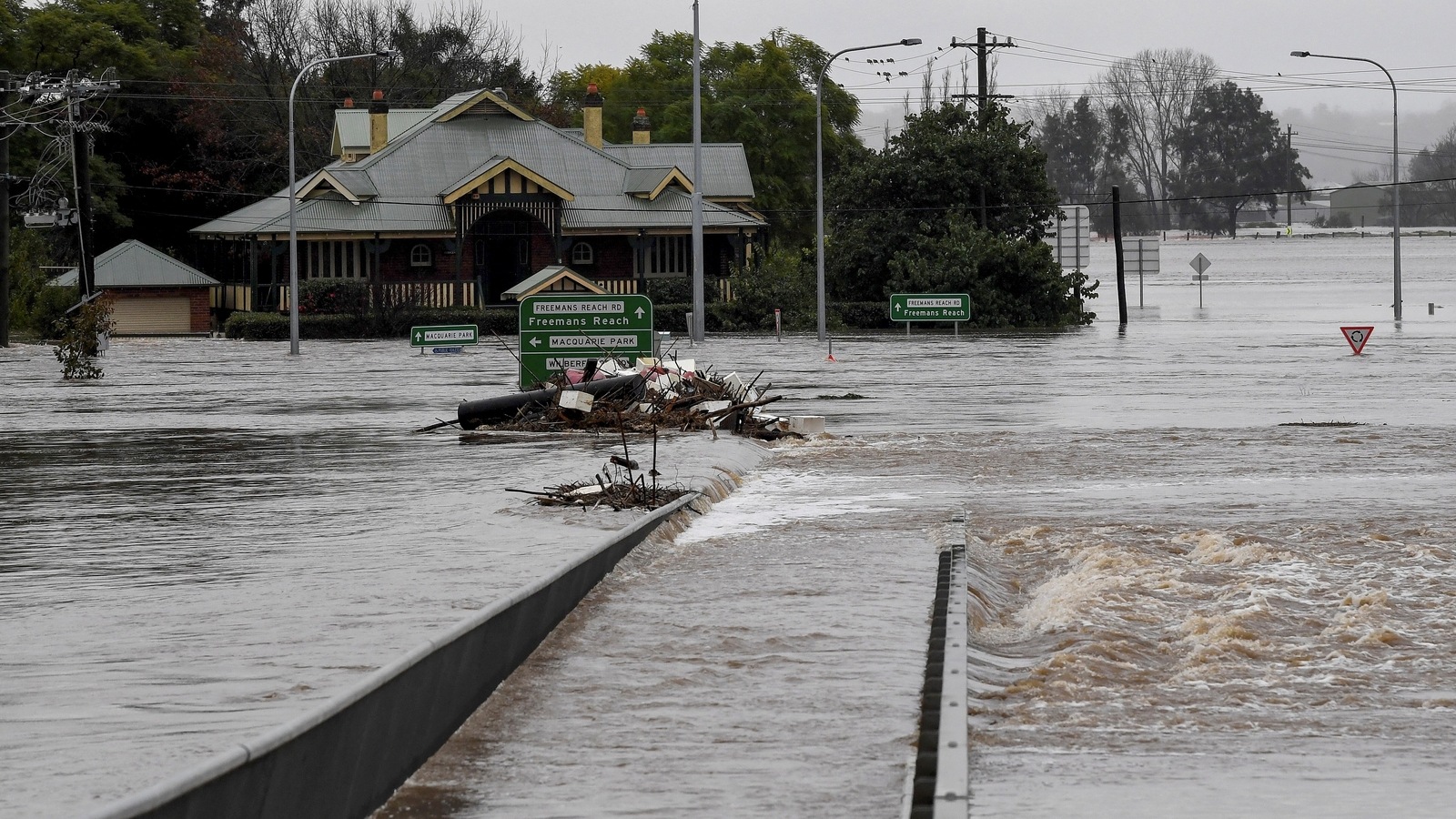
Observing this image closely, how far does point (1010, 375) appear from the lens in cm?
3338

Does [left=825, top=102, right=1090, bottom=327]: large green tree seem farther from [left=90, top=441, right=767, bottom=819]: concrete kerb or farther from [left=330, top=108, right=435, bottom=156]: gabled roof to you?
[left=90, top=441, right=767, bottom=819]: concrete kerb

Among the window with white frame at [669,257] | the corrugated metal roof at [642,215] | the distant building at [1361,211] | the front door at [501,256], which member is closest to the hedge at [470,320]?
the front door at [501,256]

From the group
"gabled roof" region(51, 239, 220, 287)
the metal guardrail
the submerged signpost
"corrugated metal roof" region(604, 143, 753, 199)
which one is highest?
"corrugated metal roof" region(604, 143, 753, 199)

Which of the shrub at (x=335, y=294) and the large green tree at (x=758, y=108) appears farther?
the large green tree at (x=758, y=108)

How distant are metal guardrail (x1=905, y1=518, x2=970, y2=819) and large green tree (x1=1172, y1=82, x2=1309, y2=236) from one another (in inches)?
5427

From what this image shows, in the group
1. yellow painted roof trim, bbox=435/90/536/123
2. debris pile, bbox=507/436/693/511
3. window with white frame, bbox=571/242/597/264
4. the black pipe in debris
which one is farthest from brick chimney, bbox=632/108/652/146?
debris pile, bbox=507/436/693/511

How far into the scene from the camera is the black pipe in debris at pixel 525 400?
70.2 feet

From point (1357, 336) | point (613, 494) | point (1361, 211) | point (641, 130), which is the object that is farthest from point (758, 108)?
point (1361, 211)

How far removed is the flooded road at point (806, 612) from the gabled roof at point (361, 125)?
5270cm

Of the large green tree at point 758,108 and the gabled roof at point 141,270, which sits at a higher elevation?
the large green tree at point 758,108

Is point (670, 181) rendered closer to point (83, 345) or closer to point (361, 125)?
point (361, 125)

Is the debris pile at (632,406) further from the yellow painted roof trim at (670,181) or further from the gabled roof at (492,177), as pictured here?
the yellow painted roof trim at (670,181)

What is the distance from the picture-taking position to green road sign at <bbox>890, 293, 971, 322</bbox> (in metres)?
59.6

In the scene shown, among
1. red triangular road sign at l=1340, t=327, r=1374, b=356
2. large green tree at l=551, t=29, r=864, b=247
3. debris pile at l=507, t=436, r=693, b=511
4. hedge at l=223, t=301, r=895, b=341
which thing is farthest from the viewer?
large green tree at l=551, t=29, r=864, b=247
